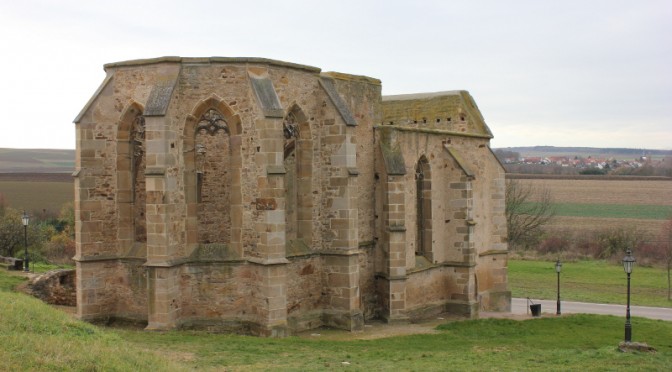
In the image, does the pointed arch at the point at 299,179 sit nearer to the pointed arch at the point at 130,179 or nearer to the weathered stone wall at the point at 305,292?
the weathered stone wall at the point at 305,292

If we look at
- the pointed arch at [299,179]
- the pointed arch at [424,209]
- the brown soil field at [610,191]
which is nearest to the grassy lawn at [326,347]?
the pointed arch at [299,179]

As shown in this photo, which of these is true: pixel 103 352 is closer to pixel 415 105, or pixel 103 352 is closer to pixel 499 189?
pixel 415 105

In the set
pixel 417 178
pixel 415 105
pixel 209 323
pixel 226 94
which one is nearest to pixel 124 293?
pixel 209 323

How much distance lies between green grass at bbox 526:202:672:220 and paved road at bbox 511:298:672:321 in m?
31.8

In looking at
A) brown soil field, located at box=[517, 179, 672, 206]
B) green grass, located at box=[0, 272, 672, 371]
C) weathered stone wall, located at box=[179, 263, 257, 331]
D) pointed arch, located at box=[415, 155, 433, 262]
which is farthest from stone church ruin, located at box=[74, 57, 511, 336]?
brown soil field, located at box=[517, 179, 672, 206]

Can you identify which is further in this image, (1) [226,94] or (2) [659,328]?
(2) [659,328]

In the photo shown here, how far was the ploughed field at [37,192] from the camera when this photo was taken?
2306 inches

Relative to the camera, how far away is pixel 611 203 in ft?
248

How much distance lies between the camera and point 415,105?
26.7 metres

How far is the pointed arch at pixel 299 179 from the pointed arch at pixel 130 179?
13.6 ft

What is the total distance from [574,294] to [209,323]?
23.4 metres

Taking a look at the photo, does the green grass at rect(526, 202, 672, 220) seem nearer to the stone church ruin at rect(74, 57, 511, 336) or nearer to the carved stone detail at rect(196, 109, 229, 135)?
the stone church ruin at rect(74, 57, 511, 336)

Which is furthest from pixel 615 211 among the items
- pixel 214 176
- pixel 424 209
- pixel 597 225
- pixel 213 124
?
pixel 213 124

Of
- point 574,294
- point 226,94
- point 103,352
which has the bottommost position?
point 574,294
